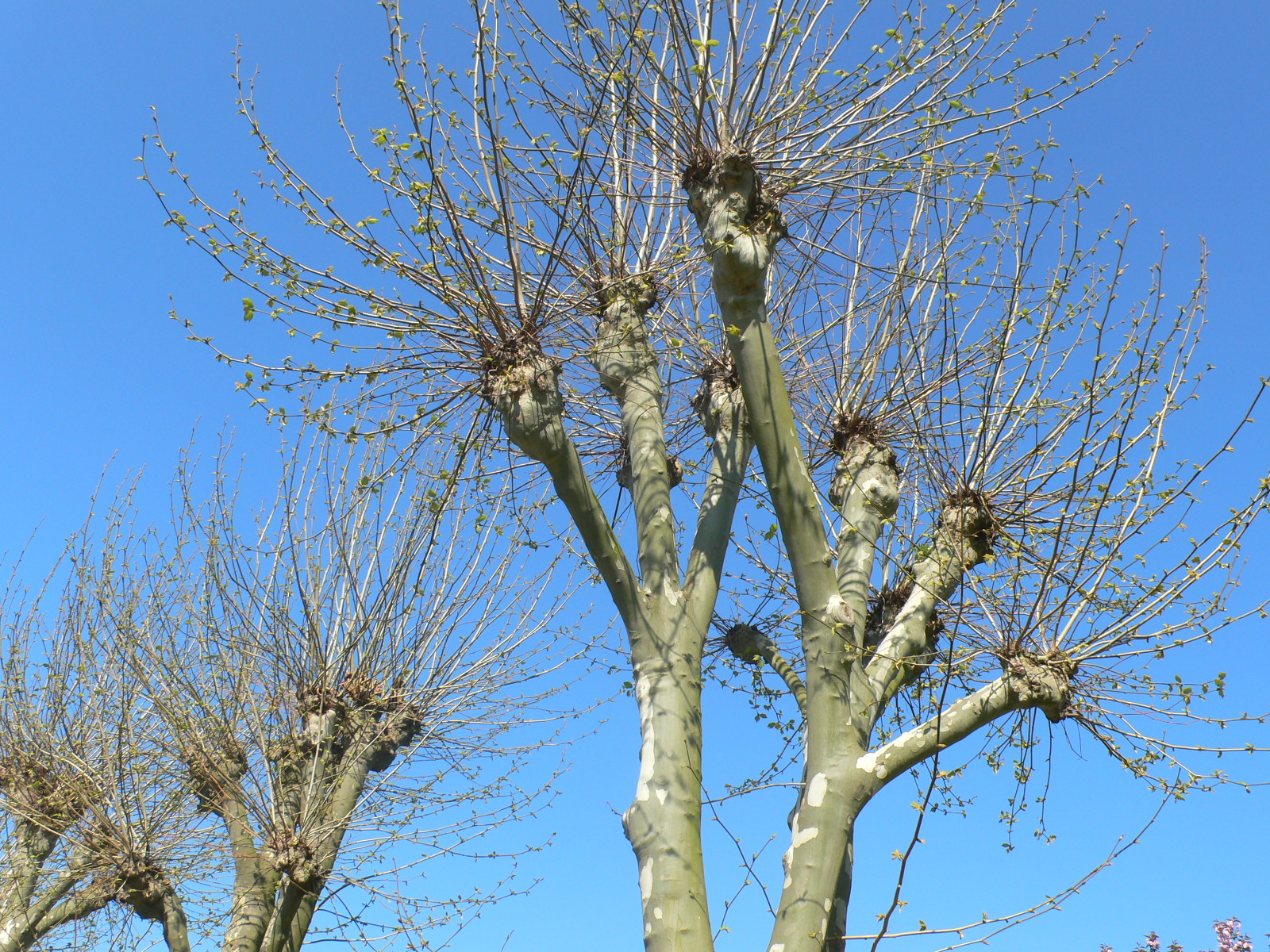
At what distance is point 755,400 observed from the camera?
15.1 ft

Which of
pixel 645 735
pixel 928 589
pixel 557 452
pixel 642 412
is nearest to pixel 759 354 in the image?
pixel 642 412

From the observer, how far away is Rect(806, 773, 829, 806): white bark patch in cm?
396

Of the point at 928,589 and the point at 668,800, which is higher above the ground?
the point at 928,589

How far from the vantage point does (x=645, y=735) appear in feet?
14.9

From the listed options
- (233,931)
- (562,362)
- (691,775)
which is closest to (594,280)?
(562,362)

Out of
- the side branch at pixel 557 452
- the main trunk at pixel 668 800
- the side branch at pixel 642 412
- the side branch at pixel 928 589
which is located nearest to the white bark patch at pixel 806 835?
the main trunk at pixel 668 800

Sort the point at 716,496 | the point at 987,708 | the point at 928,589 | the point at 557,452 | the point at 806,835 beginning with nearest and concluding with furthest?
the point at 806,835
the point at 987,708
the point at 928,589
the point at 557,452
the point at 716,496

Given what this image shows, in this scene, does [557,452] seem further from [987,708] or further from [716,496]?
[987,708]

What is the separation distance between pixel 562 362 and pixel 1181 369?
3.20m

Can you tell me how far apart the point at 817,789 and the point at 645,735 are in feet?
3.04

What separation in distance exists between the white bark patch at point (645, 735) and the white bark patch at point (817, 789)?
2.53ft

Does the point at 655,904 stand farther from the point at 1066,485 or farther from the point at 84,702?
the point at 84,702

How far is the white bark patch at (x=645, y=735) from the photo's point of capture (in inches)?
172

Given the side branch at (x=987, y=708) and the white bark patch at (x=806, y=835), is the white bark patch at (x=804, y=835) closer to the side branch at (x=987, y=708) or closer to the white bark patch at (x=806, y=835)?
the white bark patch at (x=806, y=835)
